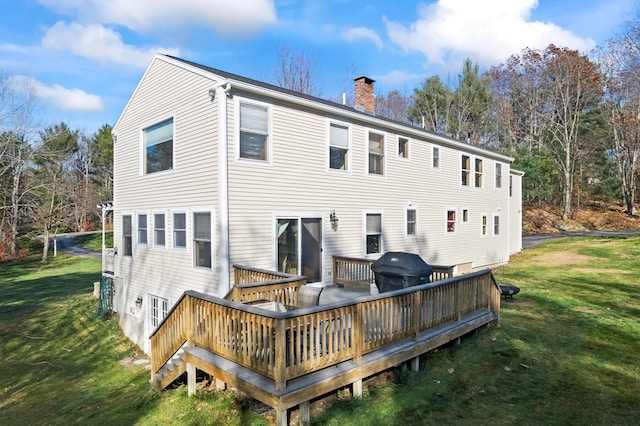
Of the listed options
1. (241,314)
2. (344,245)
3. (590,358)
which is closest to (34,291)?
(344,245)

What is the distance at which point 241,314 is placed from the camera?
4801 mm

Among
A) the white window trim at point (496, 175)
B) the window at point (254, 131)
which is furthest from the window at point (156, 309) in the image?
the white window trim at point (496, 175)

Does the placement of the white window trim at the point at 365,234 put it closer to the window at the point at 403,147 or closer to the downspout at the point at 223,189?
the window at the point at 403,147

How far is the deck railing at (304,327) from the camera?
172 inches

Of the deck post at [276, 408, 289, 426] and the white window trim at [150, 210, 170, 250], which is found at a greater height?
the white window trim at [150, 210, 170, 250]

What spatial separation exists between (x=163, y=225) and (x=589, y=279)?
49.0 feet

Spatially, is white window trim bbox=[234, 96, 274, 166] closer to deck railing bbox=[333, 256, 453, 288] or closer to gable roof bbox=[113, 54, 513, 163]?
gable roof bbox=[113, 54, 513, 163]

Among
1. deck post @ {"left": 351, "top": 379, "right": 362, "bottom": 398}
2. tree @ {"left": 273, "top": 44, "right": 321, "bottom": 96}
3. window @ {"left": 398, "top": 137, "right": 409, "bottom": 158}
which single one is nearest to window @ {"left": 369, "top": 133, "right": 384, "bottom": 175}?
window @ {"left": 398, "top": 137, "right": 409, "bottom": 158}

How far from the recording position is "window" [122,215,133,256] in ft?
40.4

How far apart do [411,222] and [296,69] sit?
19479mm

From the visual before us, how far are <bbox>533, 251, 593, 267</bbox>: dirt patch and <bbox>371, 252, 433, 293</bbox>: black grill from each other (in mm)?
12979

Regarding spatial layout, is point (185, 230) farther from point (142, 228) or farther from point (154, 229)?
point (142, 228)

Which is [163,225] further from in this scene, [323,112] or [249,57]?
[249,57]

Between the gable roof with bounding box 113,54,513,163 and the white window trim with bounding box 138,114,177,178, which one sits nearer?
the gable roof with bounding box 113,54,513,163
